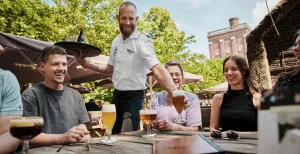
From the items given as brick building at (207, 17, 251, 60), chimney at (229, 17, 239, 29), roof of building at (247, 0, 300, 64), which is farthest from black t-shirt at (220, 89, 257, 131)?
chimney at (229, 17, 239, 29)

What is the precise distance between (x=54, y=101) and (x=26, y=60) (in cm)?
346

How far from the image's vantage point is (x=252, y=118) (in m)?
2.29

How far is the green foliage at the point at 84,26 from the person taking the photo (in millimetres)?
6704

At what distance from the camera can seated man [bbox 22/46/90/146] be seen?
6.00 feet

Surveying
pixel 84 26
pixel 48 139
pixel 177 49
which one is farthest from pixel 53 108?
pixel 177 49

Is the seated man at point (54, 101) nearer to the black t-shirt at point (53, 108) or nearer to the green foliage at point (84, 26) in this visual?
the black t-shirt at point (53, 108)

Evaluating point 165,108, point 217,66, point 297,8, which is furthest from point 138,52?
point 217,66

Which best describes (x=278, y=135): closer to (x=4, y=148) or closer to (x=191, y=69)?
(x=4, y=148)

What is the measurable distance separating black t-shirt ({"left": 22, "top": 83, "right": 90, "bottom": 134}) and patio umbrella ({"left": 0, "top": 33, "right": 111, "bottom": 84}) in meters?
2.26

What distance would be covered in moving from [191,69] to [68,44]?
13169 millimetres

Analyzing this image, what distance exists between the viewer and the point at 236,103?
7.92 feet

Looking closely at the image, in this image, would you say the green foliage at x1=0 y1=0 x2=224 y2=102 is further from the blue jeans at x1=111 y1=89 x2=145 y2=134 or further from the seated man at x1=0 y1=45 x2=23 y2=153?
the seated man at x1=0 y1=45 x2=23 y2=153

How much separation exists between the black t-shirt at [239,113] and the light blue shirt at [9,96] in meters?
1.86

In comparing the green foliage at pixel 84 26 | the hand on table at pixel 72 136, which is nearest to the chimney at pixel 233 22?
the green foliage at pixel 84 26
